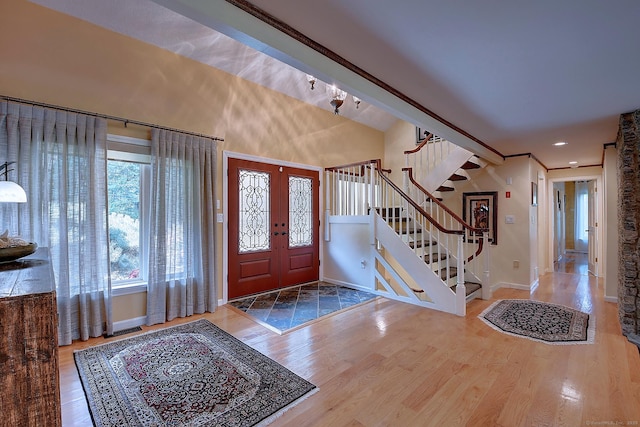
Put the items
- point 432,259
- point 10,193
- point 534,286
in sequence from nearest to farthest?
point 10,193
point 432,259
point 534,286

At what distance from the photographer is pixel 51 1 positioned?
8.94ft

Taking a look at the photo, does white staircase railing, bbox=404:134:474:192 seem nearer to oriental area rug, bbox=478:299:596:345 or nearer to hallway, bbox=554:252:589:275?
oriental area rug, bbox=478:299:596:345

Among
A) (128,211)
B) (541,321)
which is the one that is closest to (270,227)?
(128,211)

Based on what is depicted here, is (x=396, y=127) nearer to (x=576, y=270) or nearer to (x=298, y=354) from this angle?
(x=576, y=270)

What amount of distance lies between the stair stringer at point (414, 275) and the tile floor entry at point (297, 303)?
1.81ft

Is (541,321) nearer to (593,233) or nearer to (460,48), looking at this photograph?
(460,48)

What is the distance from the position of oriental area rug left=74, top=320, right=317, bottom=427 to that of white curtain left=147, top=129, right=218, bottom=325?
615 millimetres

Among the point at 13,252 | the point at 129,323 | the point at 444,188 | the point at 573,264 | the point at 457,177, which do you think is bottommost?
the point at 573,264

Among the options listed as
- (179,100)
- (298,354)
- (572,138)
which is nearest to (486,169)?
(572,138)

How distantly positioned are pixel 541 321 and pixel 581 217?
8.16 m

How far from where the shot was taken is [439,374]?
229 centimetres

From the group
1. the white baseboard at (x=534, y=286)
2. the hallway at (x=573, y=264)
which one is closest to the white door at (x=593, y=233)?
the hallway at (x=573, y=264)

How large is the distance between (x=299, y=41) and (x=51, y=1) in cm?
271

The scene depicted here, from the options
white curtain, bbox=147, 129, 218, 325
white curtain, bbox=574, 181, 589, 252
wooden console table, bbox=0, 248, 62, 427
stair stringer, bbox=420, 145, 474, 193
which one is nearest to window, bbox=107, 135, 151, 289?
white curtain, bbox=147, 129, 218, 325
